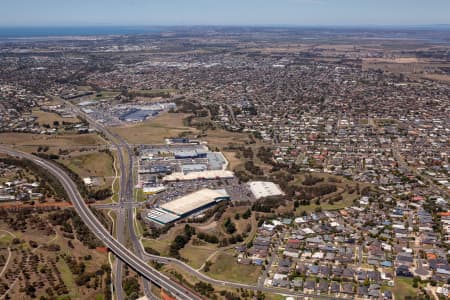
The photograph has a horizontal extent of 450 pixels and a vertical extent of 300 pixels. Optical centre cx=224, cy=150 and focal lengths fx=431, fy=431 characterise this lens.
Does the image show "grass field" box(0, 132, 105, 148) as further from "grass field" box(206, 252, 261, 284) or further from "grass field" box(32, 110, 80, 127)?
"grass field" box(206, 252, 261, 284)

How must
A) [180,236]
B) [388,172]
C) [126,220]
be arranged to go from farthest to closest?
[388,172] → [126,220] → [180,236]

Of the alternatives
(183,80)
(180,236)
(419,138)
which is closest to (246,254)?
(180,236)

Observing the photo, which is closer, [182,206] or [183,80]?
[182,206]

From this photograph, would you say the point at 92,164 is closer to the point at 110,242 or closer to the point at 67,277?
the point at 110,242

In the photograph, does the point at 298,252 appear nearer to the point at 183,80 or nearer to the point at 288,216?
the point at 288,216

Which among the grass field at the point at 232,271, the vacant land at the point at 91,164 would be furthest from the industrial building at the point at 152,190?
the grass field at the point at 232,271

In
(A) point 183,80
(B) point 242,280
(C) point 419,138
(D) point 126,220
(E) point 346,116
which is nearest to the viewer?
(B) point 242,280

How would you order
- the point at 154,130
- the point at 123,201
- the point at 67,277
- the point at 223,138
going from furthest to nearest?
the point at 154,130 < the point at 223,138 < the point at 123,201 < the point at 67,277

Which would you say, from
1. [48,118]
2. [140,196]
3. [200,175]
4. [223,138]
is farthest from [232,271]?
[48,118]
